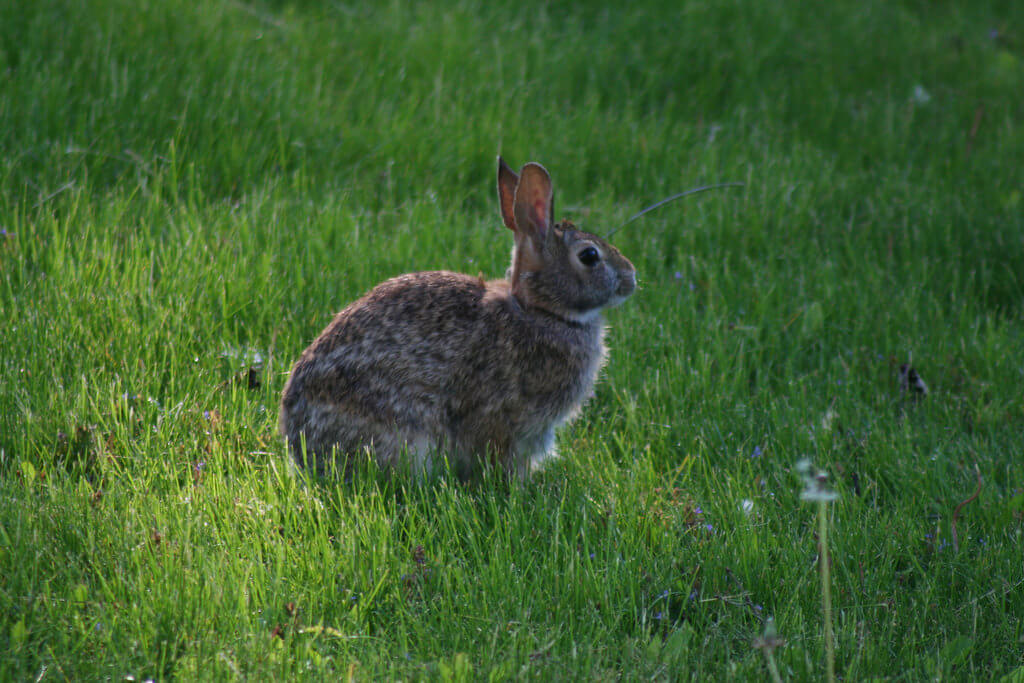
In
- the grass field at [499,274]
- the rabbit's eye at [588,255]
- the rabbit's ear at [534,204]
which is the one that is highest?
the rabbit's ear at [534,204]

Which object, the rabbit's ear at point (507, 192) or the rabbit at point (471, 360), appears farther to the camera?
the rabbit's ear at point (507, 192)

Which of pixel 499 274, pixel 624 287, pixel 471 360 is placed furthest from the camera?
pixel 499 274

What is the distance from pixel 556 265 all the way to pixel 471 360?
66 cm

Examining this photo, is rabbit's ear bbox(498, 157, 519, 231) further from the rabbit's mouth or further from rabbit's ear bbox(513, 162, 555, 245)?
the rabbit's mouth

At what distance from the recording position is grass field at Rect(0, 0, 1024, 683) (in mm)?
3801

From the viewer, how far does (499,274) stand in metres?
6.47

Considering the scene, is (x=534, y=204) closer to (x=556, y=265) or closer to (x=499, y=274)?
(x=556, y=265)

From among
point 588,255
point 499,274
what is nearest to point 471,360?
point 588,255

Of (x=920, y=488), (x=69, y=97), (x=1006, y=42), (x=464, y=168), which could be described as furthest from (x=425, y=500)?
(x=1006, y=42)

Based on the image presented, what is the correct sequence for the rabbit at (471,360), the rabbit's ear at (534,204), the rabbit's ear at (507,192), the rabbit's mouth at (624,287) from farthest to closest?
the rabbit's mouth at (624,287) → the rabbit's ear at (507,192) → the rabbit's ear at (534,204) → the rabbit at (471,360)

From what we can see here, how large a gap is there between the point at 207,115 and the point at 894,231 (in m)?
5.17

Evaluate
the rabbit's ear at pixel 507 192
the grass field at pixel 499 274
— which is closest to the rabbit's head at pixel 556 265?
the rabbit's ear at pixel 507 192

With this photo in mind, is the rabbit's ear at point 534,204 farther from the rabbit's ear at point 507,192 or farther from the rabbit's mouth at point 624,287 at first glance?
the rabbit's mouth at point 624,287

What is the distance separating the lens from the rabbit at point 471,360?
463cm
